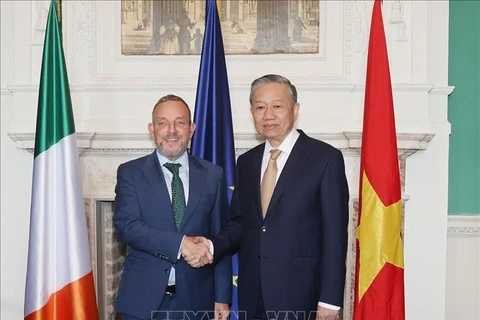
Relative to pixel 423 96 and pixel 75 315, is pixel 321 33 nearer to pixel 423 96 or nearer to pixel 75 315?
pixel 423 96

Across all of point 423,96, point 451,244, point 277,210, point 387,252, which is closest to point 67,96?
point 277,210

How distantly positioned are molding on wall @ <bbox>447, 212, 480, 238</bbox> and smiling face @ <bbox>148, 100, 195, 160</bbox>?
73.5 inches

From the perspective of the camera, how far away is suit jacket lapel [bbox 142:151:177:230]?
6.94ft

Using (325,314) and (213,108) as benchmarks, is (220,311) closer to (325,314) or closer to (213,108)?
(325,314)

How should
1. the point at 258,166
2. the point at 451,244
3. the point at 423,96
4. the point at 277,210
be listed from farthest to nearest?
the point at 451,244, the point at 423,96, the point at 258,166, the point at 277,210

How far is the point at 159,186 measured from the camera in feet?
7.02

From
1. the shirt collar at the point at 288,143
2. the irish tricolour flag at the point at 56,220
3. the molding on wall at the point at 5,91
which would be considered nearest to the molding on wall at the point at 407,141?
the shirt collar at the point at 288,143

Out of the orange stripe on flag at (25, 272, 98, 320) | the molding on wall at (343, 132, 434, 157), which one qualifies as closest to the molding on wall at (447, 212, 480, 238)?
the molding on wall at (343, 132, 434, 157)

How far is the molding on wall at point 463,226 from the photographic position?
10.3 ft

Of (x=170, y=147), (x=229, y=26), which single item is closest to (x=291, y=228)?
(x=170, y=147)

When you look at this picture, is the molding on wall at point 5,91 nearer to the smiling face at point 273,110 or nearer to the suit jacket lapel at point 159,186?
the suit jacket lapel at point 159,186

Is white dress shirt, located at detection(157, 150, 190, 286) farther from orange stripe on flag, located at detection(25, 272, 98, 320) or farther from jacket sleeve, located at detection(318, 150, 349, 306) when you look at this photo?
orange stripe on flag, located at detection(25, 272, 98, 320)

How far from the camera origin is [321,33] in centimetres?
305

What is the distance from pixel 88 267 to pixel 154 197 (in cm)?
68
